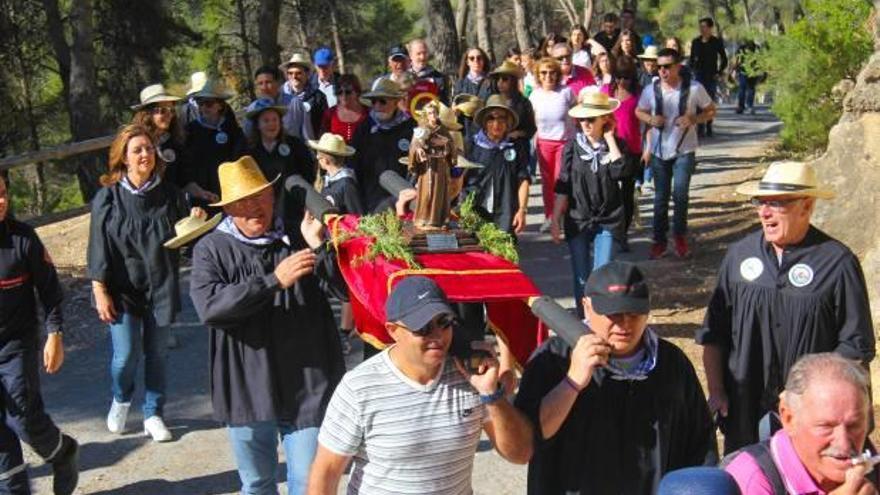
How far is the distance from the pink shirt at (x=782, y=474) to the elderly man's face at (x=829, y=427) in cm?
2

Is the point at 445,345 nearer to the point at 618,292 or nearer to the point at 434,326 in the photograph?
the point at 434,326

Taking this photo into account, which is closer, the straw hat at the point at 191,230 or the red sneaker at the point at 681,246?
the straw hat at the point at 191,230

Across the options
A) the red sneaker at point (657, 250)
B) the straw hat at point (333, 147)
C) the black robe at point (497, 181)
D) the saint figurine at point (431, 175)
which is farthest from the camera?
the red sneaker at point (657, 250)

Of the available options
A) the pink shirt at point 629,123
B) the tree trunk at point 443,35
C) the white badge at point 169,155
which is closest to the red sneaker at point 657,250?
the pink shirt at point 629,123

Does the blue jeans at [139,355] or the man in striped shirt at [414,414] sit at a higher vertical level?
the man in striped shirt at [414,414]

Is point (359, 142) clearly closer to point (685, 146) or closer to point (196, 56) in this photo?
point (685, 146)

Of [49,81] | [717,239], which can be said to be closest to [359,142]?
[717,239]

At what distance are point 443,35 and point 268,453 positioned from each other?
14.7 metres

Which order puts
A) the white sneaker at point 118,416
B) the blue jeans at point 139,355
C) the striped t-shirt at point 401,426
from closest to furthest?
1. the striped t-shirt at point 401,426
2. the blue jeans at point 139,355
3. the white sneaker at point 118,416

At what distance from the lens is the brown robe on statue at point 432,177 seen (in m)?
5.19

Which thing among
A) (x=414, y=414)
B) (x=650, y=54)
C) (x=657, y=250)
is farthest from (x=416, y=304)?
(x=650, y=54)

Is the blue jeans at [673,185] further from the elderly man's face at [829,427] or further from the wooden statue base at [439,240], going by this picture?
the elderly man's face at [829,427]

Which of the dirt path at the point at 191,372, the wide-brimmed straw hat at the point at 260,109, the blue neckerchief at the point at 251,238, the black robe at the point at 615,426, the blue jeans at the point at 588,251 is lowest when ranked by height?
the dirt path at the point at 191,372

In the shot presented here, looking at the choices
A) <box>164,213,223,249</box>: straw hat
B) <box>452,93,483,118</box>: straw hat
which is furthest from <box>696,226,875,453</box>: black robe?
<box>452,93,483,118</box>: straw hat
